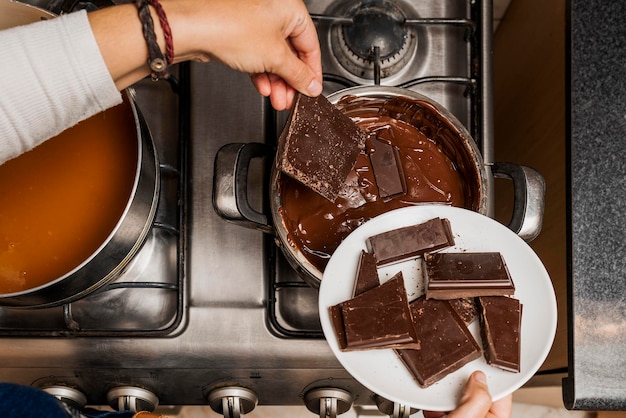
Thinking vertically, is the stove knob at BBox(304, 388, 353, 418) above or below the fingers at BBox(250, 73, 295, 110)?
below

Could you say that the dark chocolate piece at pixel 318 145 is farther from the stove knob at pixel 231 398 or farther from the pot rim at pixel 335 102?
the stove knob at pixel 231 398

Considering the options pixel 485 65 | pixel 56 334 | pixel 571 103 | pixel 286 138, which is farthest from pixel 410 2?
pixel 56 334

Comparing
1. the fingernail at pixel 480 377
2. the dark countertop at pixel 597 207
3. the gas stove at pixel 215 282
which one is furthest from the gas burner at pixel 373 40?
the fingernail at pixel 480 377

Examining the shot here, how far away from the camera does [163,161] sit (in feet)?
3.31

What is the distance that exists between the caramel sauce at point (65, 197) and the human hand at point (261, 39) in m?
0.21

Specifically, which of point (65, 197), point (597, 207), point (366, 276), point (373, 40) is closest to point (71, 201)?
point (65, 197)

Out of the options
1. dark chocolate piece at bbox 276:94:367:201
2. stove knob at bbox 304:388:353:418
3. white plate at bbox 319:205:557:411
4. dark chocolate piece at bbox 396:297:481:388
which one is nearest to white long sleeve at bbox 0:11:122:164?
dark chocolate piece at bbox 276:94:367:201

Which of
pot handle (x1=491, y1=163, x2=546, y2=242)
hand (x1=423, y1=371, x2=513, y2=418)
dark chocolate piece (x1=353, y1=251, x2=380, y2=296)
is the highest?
pot handle (x1=491, y1=163, x2=546, y2=242)

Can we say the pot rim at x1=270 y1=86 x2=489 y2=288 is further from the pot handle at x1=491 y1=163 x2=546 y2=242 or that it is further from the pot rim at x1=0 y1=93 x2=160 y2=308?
the pot rim at x1=0 y1=93 x2=160 y2=308

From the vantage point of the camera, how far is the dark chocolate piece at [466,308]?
750 mm

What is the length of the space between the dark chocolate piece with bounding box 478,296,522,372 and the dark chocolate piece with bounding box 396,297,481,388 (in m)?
0.02

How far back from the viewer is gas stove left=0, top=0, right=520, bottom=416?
Answer: 95 cm

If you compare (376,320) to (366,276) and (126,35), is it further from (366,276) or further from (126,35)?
(126,35)

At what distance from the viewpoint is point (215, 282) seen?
3.18ft
